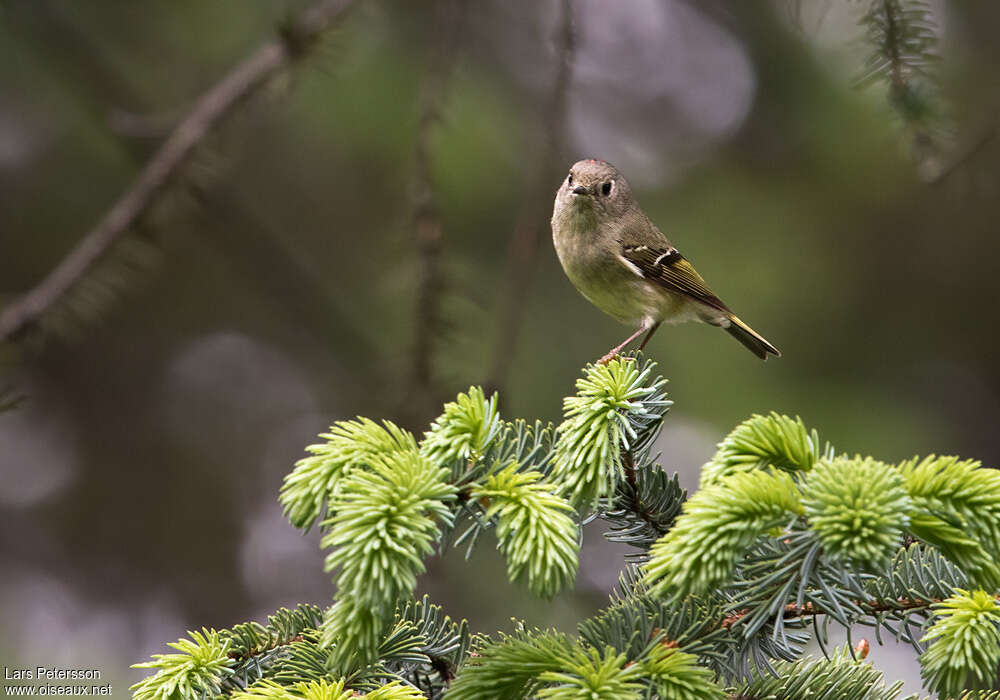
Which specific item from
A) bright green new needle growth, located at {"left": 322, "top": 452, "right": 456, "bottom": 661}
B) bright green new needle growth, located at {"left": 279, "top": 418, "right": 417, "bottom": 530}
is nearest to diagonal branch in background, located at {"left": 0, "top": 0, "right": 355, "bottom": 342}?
bright green new needle growth, located at {"left": 279, "top": 418, "right": 417, "bottom": 530}

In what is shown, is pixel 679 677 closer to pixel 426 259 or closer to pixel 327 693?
pixel 327 693

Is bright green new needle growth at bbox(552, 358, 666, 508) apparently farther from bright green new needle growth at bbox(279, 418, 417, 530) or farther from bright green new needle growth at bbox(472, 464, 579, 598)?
bright green new needle growth at bbox(279, 418, 417, 530)

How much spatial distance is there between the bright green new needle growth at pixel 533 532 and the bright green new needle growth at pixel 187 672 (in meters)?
0.45

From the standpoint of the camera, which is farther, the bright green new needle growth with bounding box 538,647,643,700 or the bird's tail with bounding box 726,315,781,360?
the bird's tail with bounding box 726,315,781,360

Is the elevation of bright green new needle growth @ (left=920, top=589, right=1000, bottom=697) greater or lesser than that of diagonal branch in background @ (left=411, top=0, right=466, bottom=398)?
lesser

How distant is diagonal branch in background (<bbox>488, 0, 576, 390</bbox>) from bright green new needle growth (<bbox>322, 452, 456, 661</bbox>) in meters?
1.07

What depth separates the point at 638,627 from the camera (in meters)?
1.20

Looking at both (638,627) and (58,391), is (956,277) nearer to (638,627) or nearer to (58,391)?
(638,627)

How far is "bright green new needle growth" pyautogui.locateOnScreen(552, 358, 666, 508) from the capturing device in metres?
1.24

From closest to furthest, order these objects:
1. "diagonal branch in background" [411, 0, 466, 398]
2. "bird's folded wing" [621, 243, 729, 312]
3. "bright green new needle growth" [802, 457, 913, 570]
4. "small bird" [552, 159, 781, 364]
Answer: "bright green new needle growth" [802, 457, 913, 570] → "diagonal branch in background" [411, 0, 466, 398] → "small bird" [552, 159, 781, 364] → "bird's folded wing" [621, 243, 729, 312]

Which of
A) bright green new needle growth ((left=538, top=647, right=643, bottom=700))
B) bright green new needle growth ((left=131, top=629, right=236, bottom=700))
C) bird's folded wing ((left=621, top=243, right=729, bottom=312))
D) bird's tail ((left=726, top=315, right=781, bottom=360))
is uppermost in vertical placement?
bird's folded wing ((left=621, top=243, right=729, bottom=312))

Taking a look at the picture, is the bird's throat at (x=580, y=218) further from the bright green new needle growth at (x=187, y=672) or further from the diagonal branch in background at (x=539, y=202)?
the bright green new needle growth at (x=187, y=672)

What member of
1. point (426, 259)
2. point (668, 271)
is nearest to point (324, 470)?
point (426, 259)

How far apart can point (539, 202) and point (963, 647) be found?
154 cm
